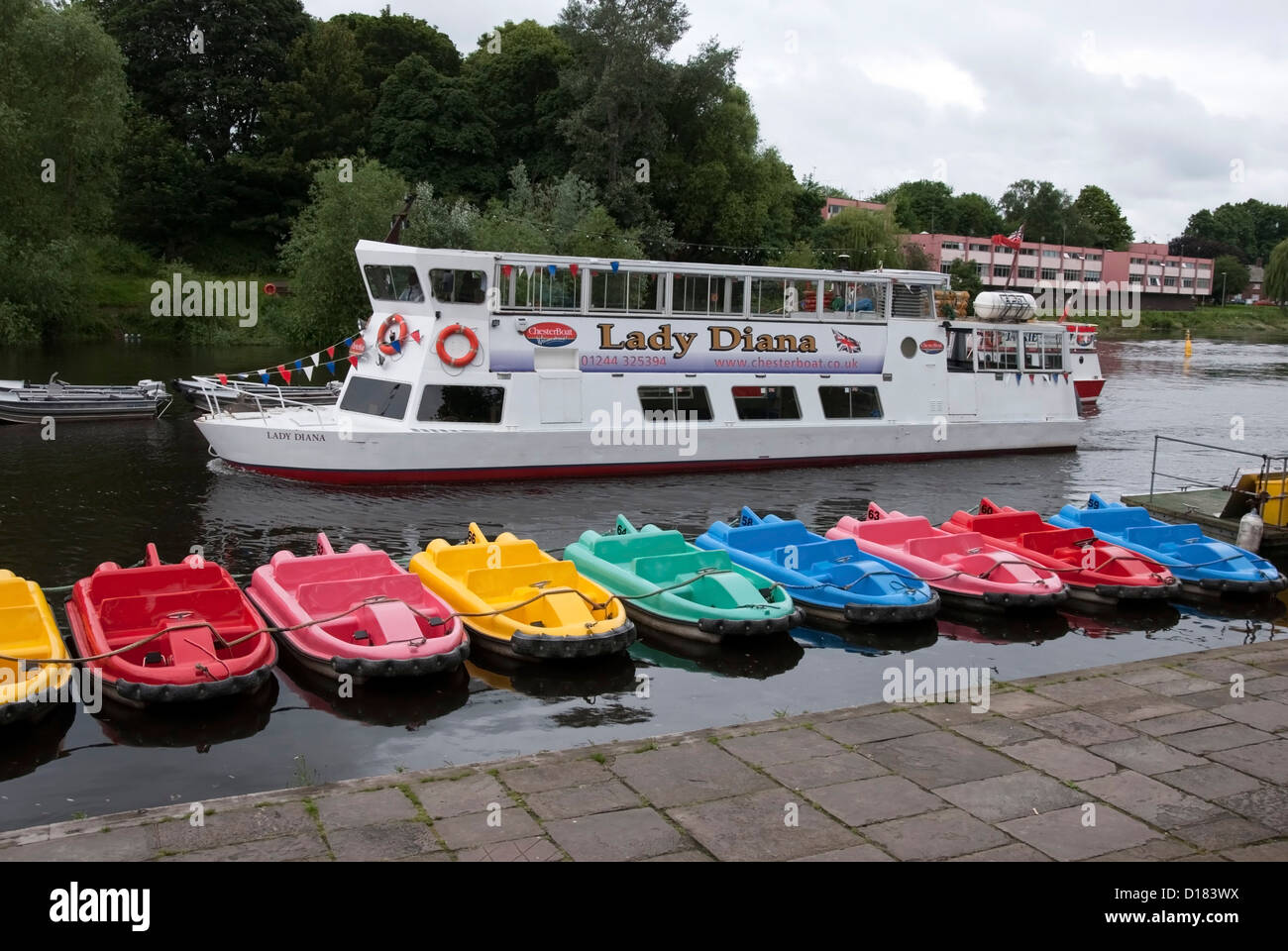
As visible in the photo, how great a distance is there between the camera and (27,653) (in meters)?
12.5

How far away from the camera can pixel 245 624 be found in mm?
14258

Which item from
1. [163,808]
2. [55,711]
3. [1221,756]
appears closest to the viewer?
[163,808]

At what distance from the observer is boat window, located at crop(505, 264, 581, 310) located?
27.3 metres

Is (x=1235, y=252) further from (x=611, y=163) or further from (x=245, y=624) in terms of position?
(x=245, y=624)

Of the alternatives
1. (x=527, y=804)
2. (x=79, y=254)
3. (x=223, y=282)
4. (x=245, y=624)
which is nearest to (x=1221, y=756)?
(x=527, y=804)

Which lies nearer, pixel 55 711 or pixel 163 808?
pixel 163 808

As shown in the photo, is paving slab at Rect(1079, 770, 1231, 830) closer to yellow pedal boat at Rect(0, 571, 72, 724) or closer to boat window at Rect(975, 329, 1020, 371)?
yellow pedal boat at Rect(0, 571, 72, 724)

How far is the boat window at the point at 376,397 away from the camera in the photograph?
26.6m

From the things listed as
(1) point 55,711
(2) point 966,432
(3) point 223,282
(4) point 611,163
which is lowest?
(1) point 55,711

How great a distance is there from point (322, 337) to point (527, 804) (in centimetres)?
4883

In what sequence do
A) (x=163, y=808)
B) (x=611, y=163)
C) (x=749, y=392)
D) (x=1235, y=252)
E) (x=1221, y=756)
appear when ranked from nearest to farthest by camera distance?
(x=163, y=808) → (x=1221, y=756) → (x=749, y=392) → (x=611, y=163) → (x=1235, y=252)

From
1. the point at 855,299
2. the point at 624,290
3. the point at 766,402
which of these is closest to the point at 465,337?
the point at 624,290

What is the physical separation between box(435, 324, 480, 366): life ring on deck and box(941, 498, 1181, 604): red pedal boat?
38.7ft

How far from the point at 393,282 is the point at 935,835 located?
2138 cm
